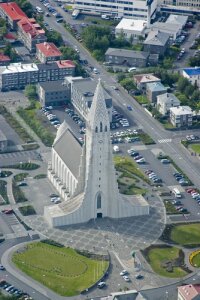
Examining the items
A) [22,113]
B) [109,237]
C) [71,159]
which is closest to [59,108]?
[22,113]

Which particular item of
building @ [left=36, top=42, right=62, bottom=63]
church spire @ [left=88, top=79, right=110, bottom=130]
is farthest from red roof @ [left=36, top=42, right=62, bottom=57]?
church spire @ [left=88, top=79, right=110, bottom=130]

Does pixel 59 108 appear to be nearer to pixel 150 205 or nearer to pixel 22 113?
pixel 22 113

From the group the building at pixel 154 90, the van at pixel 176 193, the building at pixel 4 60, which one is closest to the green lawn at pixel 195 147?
the van at pixel 176 193

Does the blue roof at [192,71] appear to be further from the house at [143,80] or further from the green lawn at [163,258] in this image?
the green lawn at [163,258]

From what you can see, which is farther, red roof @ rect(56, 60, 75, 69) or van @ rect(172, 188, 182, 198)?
red roof @ rect(56, 60, 75, 69)

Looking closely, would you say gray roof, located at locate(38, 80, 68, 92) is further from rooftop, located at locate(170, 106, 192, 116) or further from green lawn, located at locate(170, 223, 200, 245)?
green lawn, located at locate(170, 223, 200, 245)

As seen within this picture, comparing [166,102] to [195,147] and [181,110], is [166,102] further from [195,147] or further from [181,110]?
[195,147]
